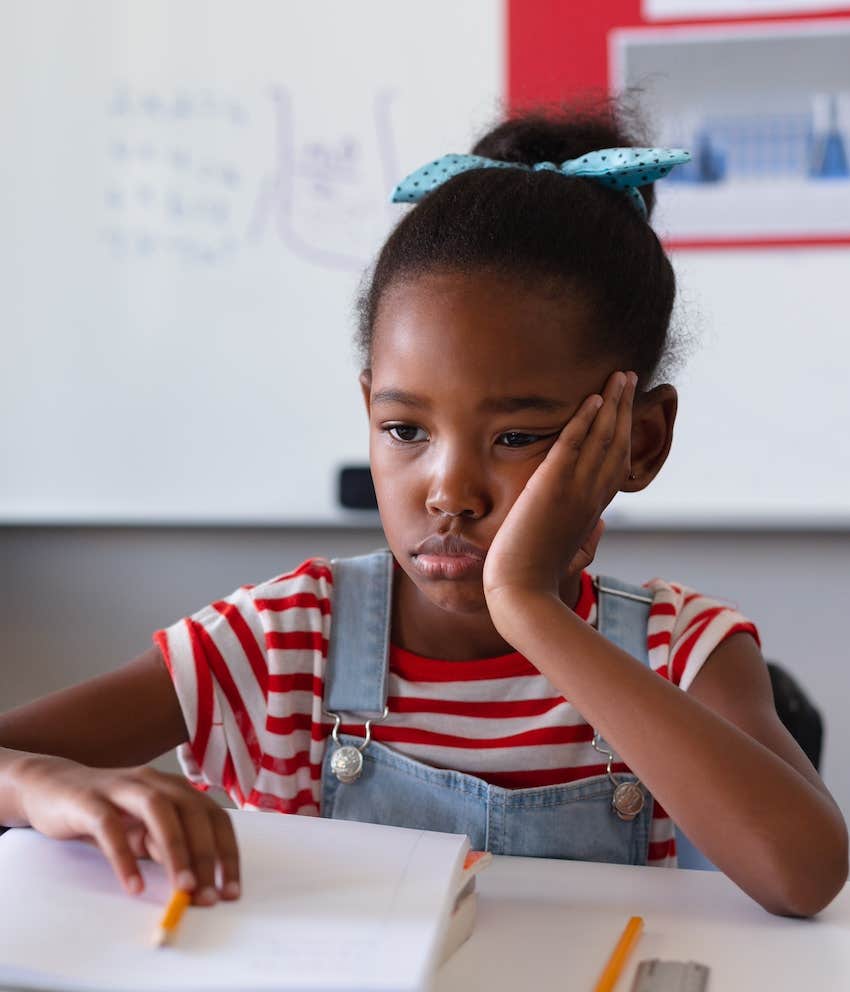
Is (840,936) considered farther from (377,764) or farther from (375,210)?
(375,210)

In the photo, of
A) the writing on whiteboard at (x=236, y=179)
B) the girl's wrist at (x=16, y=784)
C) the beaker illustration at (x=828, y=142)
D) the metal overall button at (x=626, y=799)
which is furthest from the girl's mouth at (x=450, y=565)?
the beaker illustration at (x=828, y=142)

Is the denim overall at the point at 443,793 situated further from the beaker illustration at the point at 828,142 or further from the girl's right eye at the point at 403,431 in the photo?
the beaker illustration at the point at 828,142

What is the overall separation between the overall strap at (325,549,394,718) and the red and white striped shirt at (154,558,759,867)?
0.01m

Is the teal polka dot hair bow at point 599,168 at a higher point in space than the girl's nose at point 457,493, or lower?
higher

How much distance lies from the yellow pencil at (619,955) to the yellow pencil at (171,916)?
0.70 ft

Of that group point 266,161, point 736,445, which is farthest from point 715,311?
point 266,161

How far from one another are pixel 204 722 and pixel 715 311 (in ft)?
4.36

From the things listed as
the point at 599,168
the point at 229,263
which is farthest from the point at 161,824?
the point at 229,263

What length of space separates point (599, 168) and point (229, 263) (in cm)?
123

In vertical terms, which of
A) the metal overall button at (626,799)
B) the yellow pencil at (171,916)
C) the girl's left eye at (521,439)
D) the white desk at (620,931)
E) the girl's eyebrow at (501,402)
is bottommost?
the metal overall button at (626,799)

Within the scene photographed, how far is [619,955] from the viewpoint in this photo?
0.67 metres

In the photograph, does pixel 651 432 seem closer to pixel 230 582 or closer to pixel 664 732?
pixel 664 732

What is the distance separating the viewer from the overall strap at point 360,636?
3.46ft

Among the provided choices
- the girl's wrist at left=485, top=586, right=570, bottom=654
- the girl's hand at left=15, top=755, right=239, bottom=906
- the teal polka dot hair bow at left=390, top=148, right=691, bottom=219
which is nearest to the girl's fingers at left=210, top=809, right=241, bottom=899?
the girl's hand at left=15, top=755, right=239, bottom=906
